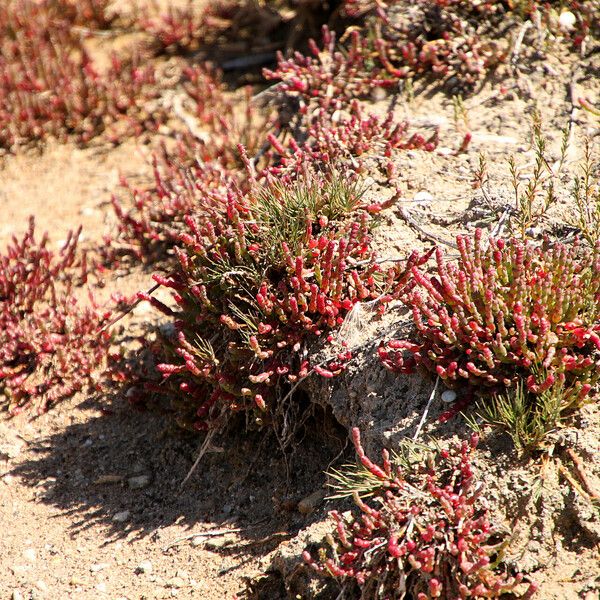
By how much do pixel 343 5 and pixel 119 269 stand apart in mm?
3219

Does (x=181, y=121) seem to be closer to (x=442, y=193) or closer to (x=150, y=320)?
(x=150, y=320)

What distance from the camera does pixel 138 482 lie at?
15.8ft

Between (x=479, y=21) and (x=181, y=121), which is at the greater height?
(x=479, y=21)

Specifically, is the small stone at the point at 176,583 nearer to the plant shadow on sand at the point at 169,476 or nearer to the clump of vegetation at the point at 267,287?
the plant shadow on sand at the point at 169,476

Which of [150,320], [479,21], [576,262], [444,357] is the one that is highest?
[479,21]

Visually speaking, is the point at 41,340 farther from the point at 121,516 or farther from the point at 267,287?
the point at 267,287

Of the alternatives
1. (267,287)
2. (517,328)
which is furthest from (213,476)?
(517,328)

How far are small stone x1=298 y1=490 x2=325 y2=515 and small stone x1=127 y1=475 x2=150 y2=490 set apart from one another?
1.09 m

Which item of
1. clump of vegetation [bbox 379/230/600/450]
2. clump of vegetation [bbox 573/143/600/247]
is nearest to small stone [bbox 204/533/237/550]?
clump of vegetation [bbox 379/230/600/450]

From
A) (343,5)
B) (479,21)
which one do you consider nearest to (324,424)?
(479,21)

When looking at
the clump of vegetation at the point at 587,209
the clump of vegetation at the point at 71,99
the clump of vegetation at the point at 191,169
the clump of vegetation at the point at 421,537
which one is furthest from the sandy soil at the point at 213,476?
the clump of vegetation at the point at 71,99

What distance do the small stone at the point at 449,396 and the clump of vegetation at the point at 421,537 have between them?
0.80 feet

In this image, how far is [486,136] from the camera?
558cm

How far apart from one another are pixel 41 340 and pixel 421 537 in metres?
3.16
